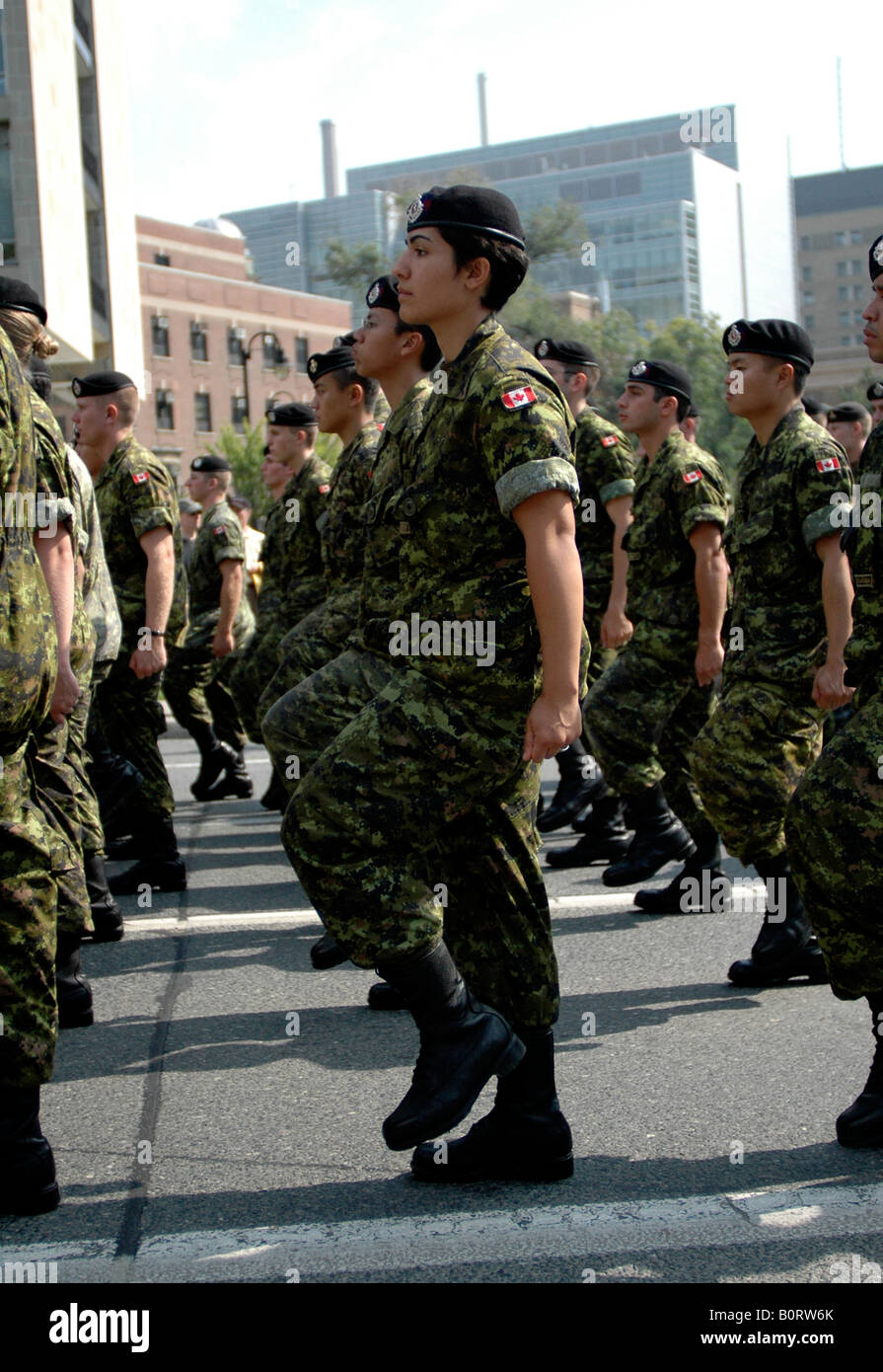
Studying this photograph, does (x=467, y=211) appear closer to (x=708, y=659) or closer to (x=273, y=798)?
(x=708, y=659)

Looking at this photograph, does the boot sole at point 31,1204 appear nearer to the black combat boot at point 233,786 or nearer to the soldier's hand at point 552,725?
the soldier's hand at point 552,725

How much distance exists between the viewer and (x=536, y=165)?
19750 cm

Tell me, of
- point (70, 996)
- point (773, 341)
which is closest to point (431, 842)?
point (70, 996)

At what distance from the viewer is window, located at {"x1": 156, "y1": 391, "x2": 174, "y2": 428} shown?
73.9 m

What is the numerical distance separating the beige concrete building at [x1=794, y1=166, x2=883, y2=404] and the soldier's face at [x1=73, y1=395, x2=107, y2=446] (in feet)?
517

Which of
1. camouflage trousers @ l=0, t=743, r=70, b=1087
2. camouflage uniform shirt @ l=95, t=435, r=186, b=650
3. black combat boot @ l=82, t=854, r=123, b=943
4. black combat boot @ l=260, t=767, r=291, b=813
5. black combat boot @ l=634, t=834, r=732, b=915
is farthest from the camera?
black combat boot @ l=260, t=767, r=291, b=813

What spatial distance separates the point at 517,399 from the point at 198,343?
7683 centimetres

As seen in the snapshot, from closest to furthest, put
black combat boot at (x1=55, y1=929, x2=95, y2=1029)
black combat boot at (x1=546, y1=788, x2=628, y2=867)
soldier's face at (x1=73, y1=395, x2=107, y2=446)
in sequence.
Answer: black combat boot at (x1=55, y1=929, x2=95, y2=1029), soldier's face at (x1=73, y1=395, x2=107, y2=446), black combat boot at (x1=546, y1=788, x2=628, y2=867)

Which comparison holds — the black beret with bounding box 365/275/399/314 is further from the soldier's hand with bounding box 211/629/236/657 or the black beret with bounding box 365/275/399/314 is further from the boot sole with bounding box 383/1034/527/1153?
the soldier's hand with bounding box 211/629/236/657

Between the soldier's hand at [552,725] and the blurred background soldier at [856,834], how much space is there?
824 mm

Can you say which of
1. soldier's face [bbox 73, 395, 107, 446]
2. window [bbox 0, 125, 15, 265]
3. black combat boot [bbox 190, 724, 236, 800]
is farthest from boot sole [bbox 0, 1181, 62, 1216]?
window [bbox 0, 125, 15, 265]

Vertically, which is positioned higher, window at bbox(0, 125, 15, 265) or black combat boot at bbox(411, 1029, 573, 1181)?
window at bbox(0, 125, 15, 265)

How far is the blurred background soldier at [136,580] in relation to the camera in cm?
707

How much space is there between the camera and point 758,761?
5.44 metres
